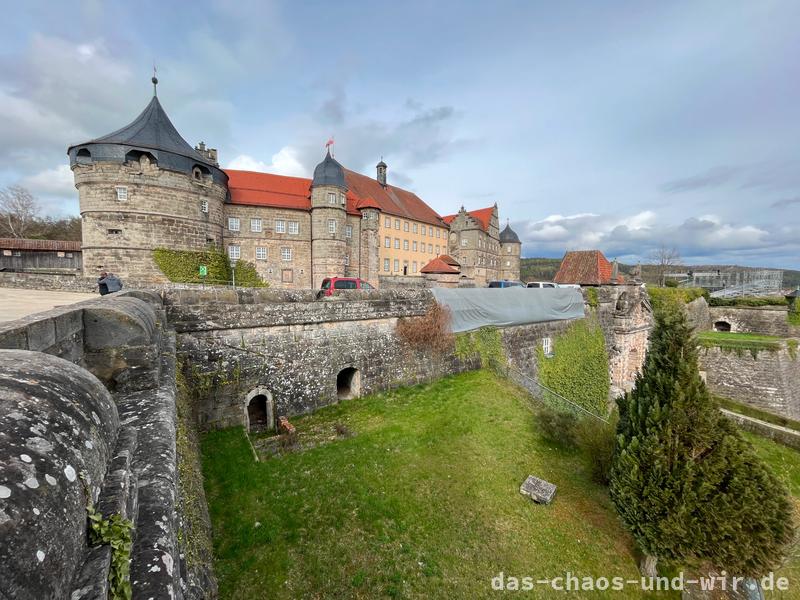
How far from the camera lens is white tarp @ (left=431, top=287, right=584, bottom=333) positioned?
11.7m

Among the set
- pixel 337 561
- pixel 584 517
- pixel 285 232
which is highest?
pixel 285 232

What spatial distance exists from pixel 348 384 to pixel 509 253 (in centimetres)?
4534

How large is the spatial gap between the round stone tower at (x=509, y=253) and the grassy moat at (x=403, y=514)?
45.3m

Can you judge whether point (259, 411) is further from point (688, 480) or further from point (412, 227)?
point (412, 227)

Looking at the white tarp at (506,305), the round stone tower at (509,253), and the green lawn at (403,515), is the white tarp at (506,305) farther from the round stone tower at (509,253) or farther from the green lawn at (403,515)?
the round stone tower at (509,253)

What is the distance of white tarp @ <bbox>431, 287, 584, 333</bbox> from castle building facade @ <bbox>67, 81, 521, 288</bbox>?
18.0 m

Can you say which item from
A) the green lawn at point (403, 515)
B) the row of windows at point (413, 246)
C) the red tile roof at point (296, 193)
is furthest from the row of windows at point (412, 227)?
the green lawn at point (403, 515)

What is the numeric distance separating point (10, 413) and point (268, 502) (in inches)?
214

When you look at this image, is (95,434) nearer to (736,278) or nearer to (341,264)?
(341,264)

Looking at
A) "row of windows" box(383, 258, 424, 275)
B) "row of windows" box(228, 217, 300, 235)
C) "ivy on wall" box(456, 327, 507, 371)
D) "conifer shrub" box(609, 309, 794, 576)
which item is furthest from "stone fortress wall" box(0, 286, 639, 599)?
"row of windows" box(383, 258, 424, 275)

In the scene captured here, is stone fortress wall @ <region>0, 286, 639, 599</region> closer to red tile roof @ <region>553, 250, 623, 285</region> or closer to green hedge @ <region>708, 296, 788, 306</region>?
red tile roof @ <region>553, 250, 623, 285</region>

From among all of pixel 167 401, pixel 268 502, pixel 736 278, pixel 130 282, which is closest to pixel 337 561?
pixel 268 502

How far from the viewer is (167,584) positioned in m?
1.29

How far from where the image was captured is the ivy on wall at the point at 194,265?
806 inches
